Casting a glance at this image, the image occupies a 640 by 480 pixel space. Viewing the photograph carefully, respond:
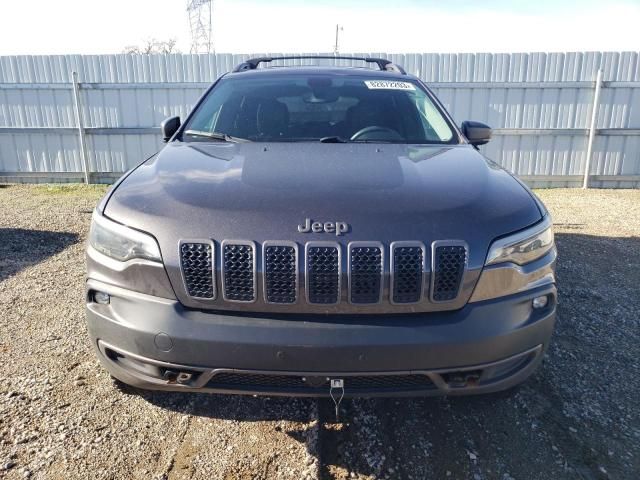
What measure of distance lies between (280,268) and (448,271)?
0.65 meters

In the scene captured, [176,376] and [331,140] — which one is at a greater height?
[331,140]

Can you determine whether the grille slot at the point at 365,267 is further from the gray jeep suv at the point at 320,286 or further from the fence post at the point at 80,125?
the fence post at the point at 80,125

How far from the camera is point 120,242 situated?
1.99 m

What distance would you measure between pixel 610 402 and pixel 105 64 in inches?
382

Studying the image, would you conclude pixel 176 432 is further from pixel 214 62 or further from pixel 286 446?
pixel 214 62

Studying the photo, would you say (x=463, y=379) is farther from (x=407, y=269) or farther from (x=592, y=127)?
(x=592, y=127)

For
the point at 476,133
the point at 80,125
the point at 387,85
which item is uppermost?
the point at 387,85

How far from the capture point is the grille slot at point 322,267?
6.02 feet

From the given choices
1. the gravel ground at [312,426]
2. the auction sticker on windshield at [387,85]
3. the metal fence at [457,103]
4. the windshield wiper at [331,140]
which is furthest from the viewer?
the metal fence at [457,103]

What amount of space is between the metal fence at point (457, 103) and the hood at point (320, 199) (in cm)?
735

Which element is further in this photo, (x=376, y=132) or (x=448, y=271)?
(x=376, y=132)

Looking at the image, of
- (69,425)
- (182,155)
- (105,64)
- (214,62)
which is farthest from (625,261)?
(105,64)

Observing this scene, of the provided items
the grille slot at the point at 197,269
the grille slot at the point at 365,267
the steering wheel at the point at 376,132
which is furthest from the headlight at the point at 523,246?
the steering wheel at the point at 376,132

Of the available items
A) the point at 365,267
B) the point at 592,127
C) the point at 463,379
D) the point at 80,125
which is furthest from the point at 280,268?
the point at 592,127
